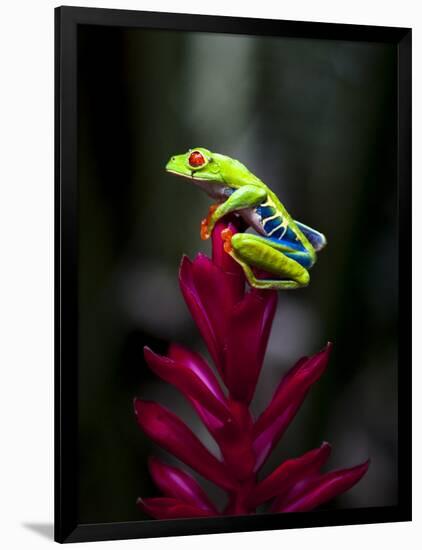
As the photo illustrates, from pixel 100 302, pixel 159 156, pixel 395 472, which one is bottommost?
pixel 395 472

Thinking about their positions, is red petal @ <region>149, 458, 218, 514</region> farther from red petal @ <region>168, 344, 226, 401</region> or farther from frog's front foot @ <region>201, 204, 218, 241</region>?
frog's front foot @ <region>201, 204, 218, 241</region>

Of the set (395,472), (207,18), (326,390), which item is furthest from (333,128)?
(395,472)

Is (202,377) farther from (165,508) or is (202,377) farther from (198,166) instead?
(198,166)

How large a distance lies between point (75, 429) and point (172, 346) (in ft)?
1.77

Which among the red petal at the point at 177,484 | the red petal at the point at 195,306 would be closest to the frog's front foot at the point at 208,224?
the red petal at the point at 195,306

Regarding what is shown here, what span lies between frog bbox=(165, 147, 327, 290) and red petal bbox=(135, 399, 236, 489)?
0.63 m

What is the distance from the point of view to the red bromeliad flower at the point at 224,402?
17.9 feet

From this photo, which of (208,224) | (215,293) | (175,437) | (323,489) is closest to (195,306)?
(215,293)

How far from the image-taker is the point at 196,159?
543 cm

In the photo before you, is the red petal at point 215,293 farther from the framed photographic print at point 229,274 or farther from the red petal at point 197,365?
the red petal at point 197,365

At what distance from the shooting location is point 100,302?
17.5ft

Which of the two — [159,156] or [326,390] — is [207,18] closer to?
[159,156]

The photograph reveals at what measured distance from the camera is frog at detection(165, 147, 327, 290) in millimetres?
5402

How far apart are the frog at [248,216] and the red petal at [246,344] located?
0.09m
